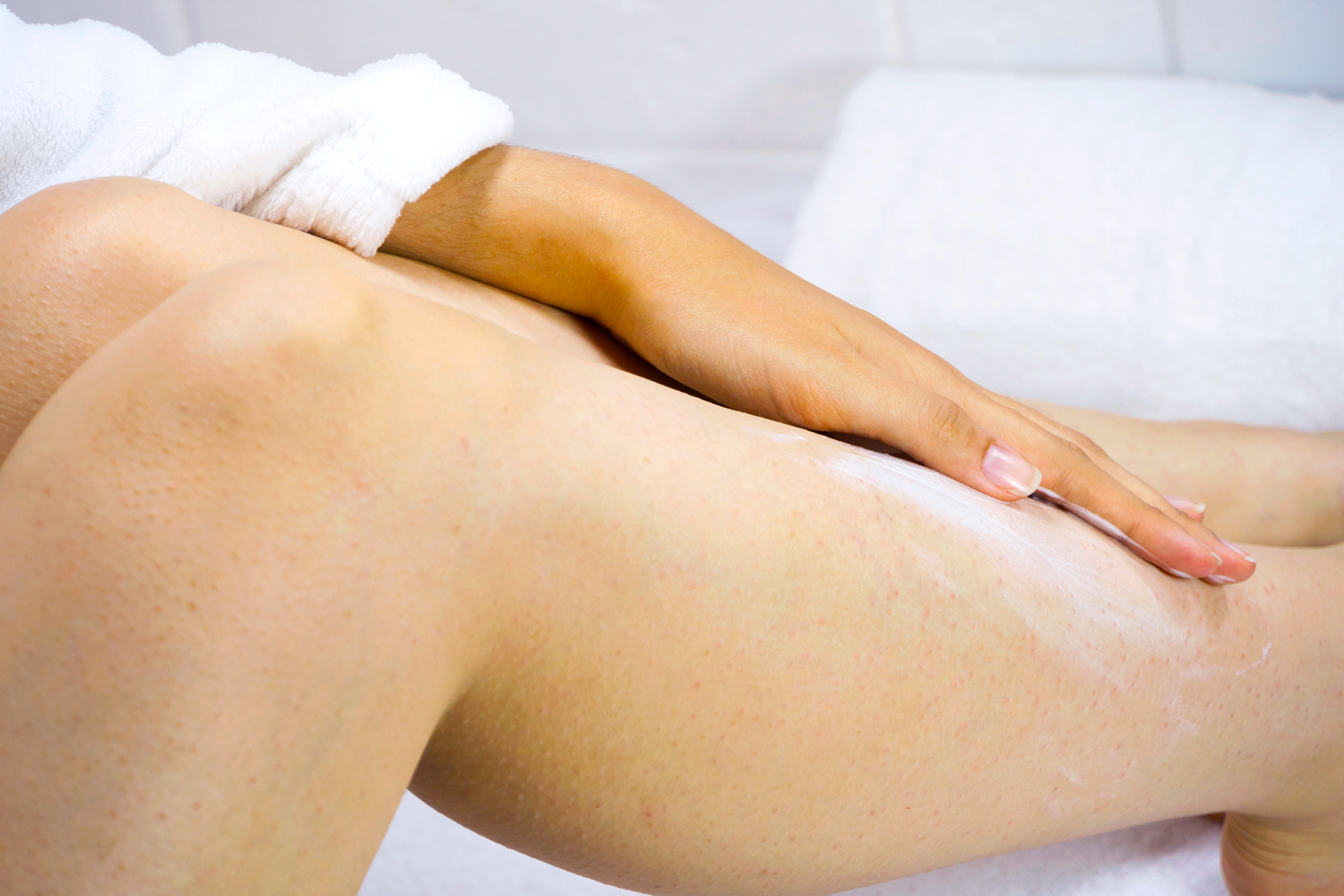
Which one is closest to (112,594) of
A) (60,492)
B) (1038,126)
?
(60,492)

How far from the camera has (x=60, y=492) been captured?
32cm

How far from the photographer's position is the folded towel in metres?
0.87

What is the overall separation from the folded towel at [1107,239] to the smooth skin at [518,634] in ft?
1.38

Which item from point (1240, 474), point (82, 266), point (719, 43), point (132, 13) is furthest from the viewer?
point (132, 13)

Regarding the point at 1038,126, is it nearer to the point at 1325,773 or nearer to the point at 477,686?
the point at 1325,773

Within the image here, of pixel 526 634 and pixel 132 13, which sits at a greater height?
pixel 132 13

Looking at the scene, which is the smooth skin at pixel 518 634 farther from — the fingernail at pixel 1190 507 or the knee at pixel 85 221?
the fingernail at pixel 1190 507

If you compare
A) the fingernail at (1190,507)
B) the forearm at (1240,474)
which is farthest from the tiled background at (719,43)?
the fingernail at (1190,507)

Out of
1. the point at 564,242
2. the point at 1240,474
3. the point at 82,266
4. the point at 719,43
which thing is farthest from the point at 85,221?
the point at 719,43

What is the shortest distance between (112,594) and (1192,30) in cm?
110

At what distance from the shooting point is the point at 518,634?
38cm

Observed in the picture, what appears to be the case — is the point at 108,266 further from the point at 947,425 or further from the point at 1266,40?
the point at 1266,40

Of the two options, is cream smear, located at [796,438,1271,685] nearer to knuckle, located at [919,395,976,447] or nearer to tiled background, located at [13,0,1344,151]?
knuckle, located at [919,395,976,447]

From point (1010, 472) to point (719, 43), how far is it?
0.87 meters
